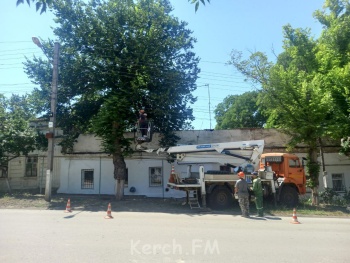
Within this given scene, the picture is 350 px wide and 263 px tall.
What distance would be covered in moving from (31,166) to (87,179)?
5.86 m

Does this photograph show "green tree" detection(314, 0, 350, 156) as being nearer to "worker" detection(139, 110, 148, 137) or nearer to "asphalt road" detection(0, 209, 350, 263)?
"asphalt road" detection(0, 209, 350, 263)

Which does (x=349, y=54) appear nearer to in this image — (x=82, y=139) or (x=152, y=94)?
(x=152, y=94)

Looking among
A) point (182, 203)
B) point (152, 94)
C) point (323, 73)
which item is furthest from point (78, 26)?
point (323, 73)

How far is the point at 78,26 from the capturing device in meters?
19.2

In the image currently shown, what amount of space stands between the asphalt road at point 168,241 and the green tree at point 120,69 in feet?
25.3

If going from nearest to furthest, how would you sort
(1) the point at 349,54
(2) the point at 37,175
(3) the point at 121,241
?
(3) the point at 121,241
(1) the point at 349,54
(2) the point at 37,175

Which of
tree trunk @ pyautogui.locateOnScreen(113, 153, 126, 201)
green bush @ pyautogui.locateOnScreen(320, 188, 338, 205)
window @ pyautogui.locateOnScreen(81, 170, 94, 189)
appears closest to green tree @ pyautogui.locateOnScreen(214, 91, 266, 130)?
green bush @ pyautogui.locateOnScreen(320, 188, 338, 205)

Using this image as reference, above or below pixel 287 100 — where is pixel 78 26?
above

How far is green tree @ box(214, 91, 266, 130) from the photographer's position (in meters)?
38.6

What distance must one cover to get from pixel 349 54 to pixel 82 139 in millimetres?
18015

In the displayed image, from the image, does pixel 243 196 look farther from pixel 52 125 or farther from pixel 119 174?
pixel 52 125

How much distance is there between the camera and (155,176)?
22.3 meters

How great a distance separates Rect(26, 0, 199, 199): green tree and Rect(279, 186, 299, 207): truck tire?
7417mm

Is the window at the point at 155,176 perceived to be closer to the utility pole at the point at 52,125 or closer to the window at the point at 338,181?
the utility pole at the point at 52,125
